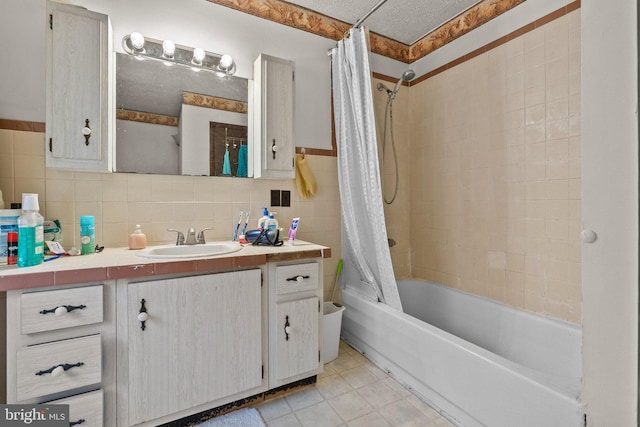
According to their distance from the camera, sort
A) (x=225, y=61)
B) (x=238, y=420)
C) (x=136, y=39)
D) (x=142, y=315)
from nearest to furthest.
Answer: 1. (x=142, y=315)
2. (x=238, y=420)
3. (x=136, y=39)
4. (x=225, y=61)

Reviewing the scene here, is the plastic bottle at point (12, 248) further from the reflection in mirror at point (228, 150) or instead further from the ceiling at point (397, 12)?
the ceiling at point (397, 12)

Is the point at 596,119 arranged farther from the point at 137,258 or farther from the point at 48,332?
the point at 48,332

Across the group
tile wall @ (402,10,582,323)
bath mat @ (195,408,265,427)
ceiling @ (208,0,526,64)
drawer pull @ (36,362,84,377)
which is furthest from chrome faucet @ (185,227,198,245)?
tile wall @ (402,10,582,323)

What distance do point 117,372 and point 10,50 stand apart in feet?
5.24

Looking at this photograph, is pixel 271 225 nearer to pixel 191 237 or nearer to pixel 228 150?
pixel 191 237

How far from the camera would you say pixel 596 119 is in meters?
0.81

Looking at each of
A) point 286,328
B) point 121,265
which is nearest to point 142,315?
point 121,265

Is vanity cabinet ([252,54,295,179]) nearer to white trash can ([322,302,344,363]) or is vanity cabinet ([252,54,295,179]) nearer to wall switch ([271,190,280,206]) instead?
wall switch ([271,190,280,206])

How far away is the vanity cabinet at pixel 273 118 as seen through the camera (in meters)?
1.84

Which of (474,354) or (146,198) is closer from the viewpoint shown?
(474,354)

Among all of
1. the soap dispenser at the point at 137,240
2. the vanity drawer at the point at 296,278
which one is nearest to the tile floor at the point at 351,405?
the vanity drawer at the point at 296,278

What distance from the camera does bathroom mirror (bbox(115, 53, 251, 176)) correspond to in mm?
1616

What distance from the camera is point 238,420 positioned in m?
1.37

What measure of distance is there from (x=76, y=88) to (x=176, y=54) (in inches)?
23.0
